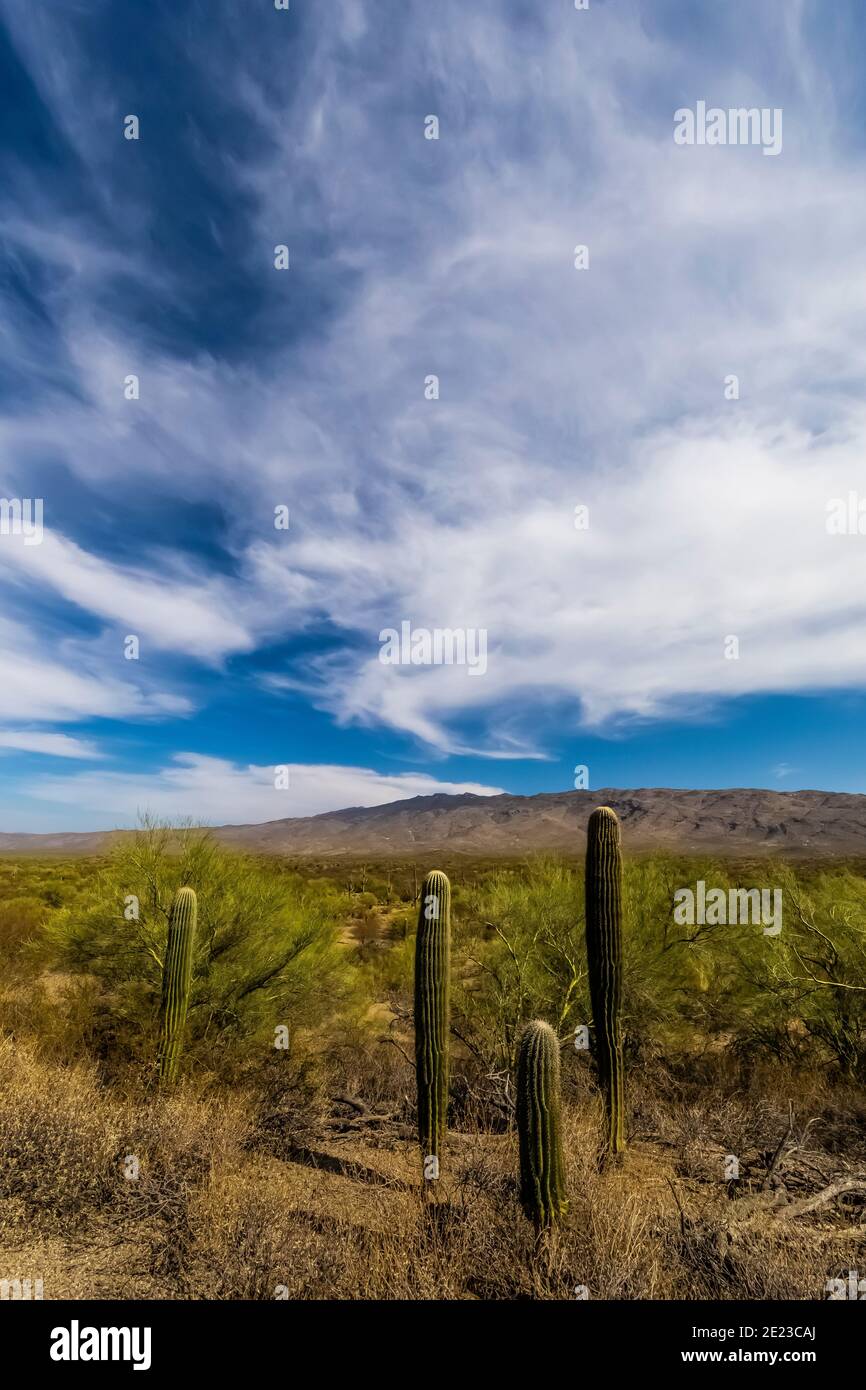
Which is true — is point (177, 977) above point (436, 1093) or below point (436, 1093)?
above

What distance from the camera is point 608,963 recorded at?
742 centimetres

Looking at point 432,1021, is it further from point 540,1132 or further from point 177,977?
point 177,977

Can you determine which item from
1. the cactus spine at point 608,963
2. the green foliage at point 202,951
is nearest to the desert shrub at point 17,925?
the green foliage at point 202,951

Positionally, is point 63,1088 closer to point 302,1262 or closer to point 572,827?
point 302,1262

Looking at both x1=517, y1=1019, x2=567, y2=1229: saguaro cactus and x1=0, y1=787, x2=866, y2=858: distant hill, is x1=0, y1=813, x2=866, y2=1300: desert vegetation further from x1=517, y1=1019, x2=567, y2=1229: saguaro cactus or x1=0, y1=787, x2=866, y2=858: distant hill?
x1=0, y1=787, x2=866, y2=858: distant hill

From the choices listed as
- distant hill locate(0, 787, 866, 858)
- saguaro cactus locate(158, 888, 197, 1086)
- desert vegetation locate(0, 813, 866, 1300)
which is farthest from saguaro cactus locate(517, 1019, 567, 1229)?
distant hill locate(0, 787, 866, 858)

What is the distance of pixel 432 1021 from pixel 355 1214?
2.01 m

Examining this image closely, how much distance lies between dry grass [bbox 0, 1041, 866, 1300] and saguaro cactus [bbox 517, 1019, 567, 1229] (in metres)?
0.22

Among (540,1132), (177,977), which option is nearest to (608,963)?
(540,1132)

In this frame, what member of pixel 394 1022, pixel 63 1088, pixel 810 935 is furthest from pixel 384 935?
pixel 63 1088

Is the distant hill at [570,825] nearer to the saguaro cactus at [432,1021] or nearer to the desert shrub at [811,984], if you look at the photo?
the desert shrub at [811,984]

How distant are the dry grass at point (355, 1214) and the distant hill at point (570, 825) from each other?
170 feet

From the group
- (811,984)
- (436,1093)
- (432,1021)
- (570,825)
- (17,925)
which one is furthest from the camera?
(570,825)
